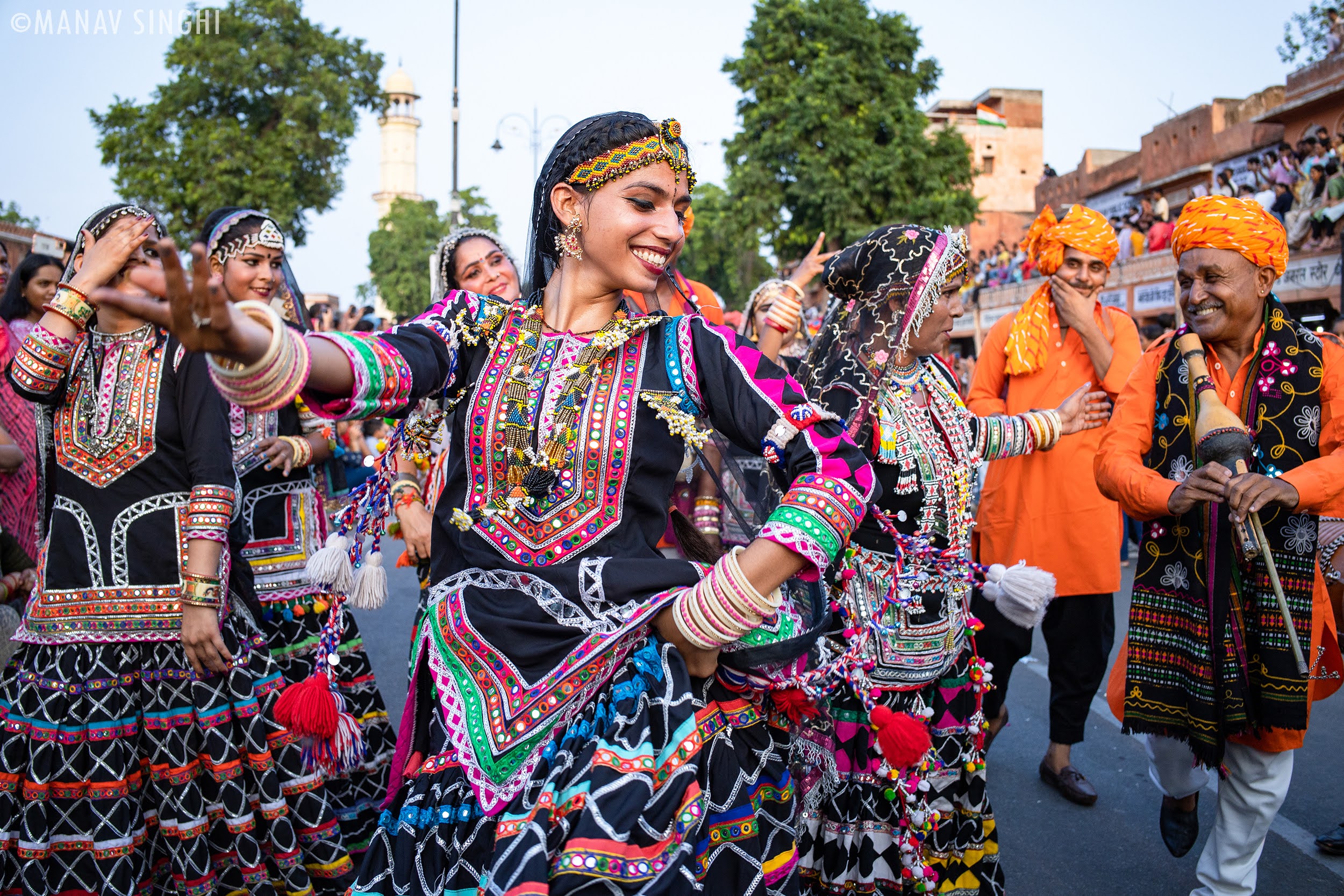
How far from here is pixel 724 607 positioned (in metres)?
2.02

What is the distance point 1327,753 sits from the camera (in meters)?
5.08

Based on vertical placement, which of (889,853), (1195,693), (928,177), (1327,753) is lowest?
(1327,753)

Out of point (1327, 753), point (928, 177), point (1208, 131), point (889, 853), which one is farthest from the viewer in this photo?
point (928, 177)

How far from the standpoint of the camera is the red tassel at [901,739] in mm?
2982

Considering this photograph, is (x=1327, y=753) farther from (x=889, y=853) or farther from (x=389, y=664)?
(x=389, y=664)

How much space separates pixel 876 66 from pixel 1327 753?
88.5ft

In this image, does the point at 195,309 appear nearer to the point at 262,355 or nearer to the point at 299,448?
the point at 262,355

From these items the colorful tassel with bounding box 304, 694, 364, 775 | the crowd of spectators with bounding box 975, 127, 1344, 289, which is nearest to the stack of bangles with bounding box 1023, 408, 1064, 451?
the colorful tassel with bounding box 304, 694, 364, 775

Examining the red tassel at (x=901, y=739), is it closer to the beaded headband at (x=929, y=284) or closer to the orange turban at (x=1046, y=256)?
the beaded headband at (x=929, y=284)

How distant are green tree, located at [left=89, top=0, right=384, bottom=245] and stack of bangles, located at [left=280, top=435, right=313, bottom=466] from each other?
74.2ft

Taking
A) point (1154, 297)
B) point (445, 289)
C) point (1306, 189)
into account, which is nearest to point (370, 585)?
point (445, 289)

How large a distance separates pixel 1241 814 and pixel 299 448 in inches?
149

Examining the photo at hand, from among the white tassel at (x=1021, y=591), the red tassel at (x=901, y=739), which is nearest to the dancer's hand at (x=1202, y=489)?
the white tassel at (x=1021, y=591)

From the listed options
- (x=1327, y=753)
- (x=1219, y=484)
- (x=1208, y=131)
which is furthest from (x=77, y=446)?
(x=1208, y=131)
